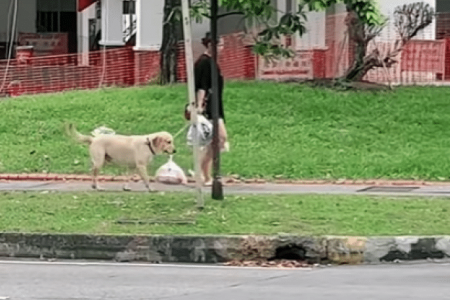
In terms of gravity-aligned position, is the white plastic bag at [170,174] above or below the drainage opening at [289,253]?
above

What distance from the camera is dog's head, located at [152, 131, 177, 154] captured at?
48.1ft

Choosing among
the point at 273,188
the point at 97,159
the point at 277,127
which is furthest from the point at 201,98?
the point at 277,127

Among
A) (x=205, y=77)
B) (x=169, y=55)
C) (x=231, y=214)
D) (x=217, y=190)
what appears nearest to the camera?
(x=231, y=214)

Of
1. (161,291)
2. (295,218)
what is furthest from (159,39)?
(161,291)

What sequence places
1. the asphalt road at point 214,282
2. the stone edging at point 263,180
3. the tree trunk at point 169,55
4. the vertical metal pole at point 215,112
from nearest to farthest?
the asphalt road at point 214,282 < the vertical metal pole at point 215,112 < the stone edging at point 263,180 < the tree trunk at point 169,55

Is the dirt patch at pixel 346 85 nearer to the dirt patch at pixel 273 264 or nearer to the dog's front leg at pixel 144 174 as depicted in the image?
the dog's front leg at pixel 144 174

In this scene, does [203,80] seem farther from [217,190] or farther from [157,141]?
[217,190]

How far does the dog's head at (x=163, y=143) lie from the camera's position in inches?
577

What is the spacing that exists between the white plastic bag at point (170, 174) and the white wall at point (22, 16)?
24723 millimetres

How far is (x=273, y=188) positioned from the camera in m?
16.3

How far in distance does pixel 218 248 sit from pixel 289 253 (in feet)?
2.58

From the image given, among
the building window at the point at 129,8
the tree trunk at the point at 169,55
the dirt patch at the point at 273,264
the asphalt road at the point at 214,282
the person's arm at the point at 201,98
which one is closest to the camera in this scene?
the asphalt road at the point at 214,282

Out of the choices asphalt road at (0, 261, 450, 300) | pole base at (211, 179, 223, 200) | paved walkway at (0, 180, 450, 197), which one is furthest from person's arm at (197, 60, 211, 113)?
asphalt road at (0, 261, 450, 300)

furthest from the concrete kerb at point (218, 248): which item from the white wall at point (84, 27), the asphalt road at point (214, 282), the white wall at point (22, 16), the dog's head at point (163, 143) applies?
the white wall at point (22, 16)
